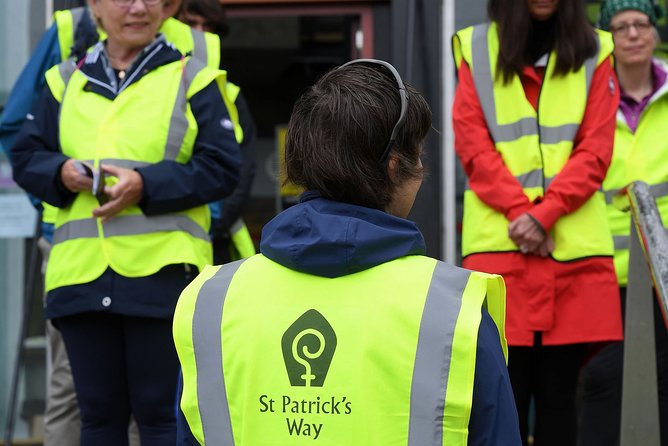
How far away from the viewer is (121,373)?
3.74 m

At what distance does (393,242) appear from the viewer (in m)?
2.09

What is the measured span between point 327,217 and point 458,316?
0.28 metres

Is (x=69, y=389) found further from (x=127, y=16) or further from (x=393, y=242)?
(x=393, y=242)

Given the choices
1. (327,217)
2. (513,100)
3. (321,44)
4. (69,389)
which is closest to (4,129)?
(69,389)

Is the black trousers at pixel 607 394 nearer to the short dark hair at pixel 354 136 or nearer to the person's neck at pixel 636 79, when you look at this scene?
the person's neck at pixel 636 79

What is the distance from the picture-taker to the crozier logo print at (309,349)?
6.72 feet

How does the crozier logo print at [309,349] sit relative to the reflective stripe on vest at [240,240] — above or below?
above

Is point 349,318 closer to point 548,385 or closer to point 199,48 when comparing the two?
point 548,385

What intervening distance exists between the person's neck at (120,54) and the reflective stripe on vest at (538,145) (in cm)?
122

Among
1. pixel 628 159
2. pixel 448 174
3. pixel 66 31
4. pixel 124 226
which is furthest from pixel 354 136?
pixel 448 174

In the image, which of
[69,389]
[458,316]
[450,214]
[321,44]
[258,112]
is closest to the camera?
[458,316]

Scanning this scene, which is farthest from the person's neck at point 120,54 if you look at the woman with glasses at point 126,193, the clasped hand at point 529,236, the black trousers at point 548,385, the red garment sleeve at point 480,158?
the black trousers at point 548,385

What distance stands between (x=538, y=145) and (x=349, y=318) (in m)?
2.34

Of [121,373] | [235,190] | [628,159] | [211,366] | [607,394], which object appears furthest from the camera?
[235,190]
